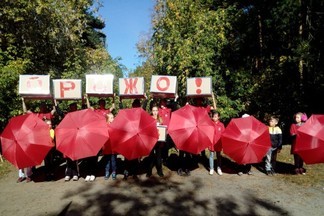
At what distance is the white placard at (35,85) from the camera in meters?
9.41

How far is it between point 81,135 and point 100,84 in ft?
7.49

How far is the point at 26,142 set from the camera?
8.06 metres

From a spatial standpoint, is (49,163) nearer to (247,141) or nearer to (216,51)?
(247,141)

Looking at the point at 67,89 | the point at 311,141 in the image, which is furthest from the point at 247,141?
the point at 67,89

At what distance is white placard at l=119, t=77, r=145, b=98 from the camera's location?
9.80 meters

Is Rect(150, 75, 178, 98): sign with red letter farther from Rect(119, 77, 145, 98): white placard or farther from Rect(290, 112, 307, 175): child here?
Rect(290, 112, 307, 175): child

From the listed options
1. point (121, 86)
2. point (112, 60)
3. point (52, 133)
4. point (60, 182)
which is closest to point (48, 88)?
point (52, 133)

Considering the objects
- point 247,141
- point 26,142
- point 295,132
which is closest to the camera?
point 26,142

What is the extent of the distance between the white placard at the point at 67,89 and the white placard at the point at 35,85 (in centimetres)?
31

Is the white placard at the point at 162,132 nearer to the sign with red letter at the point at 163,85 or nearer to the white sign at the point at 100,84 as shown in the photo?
the sign with red letter at the point at 163,85

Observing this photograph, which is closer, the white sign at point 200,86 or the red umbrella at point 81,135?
the red umbrella at point 81,135

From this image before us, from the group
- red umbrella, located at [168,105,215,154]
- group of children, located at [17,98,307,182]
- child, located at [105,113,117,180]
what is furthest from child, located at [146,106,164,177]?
child, located at [105,113,117,180]

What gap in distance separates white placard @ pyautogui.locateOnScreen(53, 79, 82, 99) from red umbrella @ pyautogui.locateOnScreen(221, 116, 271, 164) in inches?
178

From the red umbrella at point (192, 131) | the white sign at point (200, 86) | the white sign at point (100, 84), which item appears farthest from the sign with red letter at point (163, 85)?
the red umbrella at point (192, 131)
